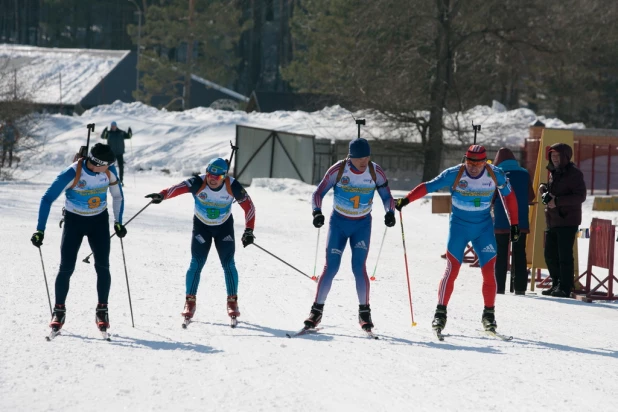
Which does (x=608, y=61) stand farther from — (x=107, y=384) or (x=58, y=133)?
(x=107, y=384)

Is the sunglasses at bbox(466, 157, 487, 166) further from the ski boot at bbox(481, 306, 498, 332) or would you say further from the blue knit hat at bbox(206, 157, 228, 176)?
the blue knit hat at bbox(206, 157, 228, 176)

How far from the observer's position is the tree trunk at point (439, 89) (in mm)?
33128

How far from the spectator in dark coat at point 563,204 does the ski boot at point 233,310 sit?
462 centimetres

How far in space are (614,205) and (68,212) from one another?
19.8m

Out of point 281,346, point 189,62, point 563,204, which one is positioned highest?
point 189,62

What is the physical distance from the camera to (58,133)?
4941 centimetres

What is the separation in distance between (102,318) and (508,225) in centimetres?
565

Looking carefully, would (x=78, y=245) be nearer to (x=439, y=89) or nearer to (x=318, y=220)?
(x=318, y=220)

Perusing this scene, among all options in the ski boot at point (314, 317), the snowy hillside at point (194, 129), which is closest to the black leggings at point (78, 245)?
the ski boot at point (314, 317)

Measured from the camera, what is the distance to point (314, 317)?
9320mm

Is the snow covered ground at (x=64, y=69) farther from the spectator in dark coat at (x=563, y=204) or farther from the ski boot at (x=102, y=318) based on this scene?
the ski boot at (x=102, y=318)

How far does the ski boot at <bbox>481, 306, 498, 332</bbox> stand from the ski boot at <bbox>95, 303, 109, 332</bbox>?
136 inches

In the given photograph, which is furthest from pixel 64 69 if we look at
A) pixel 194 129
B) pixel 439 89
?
pixel 439 89

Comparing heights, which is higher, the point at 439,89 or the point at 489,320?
the point at 439,89
